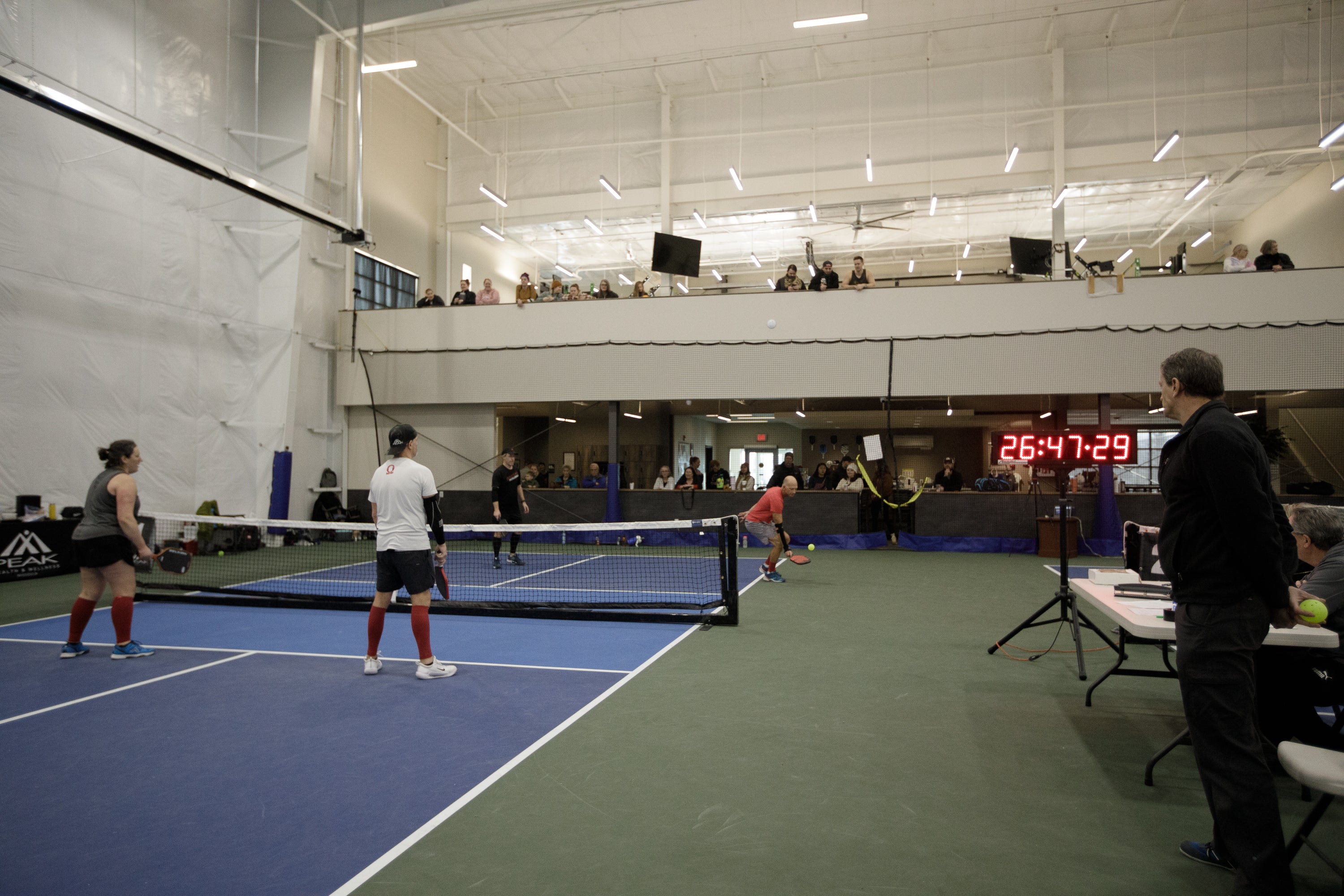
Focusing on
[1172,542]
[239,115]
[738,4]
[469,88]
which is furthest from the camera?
[469,88]

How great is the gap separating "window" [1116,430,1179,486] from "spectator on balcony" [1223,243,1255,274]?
1080 cm

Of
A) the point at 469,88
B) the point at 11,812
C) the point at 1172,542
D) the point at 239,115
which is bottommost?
the point at 11,812

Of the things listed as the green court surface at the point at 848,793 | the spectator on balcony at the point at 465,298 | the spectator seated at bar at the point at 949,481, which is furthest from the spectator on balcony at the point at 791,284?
the green court surface at the point at 848,793

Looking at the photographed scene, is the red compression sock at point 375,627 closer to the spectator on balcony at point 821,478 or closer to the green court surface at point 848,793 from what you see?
the green court surface at point 848,793

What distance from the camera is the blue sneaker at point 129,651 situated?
21.1 ft

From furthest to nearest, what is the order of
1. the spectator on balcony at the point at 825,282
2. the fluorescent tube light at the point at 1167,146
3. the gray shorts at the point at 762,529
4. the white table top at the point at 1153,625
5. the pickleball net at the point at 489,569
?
the spectator on balcony at the point at 825,282, the fluorescent tube light at the point at 1167,146, the gray shorts at the point at 762,529, the pickleball net at the point at 489,569, the white table top at the point at 1153,625

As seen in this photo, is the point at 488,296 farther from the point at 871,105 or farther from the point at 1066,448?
the point at 1066,448

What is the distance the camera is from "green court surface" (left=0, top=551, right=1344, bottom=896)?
2.98 metres

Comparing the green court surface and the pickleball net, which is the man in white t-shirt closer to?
the pickleball net

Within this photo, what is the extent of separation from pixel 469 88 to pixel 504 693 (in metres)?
19.4

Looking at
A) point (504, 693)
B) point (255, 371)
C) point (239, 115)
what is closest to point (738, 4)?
point (239, 115)

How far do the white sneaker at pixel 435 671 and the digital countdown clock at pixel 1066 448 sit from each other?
6108 millimetres

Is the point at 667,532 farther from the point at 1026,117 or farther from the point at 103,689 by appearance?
the point at 1026,117

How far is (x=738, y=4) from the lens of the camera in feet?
55.6
